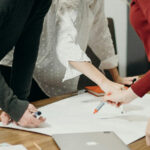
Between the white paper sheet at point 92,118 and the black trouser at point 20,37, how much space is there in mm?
129

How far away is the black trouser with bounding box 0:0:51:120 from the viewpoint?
32.1 inches

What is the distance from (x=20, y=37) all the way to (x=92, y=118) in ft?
1.29

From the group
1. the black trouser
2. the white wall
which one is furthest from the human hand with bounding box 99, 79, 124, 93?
the white wall

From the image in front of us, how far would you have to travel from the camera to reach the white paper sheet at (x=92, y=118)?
940mm

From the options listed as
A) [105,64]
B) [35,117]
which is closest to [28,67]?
[35,117]

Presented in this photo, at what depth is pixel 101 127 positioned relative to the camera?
3.18 ft

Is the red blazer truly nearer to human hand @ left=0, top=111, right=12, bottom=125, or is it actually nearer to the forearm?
the forearm

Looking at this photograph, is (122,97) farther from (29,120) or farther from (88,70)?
(29,120)

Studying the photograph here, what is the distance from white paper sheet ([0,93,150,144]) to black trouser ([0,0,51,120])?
0.13 metres

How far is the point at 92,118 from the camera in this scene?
41.6 inches

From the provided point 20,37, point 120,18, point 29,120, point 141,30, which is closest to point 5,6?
point 20,37

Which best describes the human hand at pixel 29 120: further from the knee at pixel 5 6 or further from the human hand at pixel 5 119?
the knee at pixel 5 6

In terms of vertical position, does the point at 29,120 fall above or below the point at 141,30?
below

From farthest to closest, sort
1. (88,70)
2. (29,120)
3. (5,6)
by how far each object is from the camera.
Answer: (88,70) → (29,120) → (5,6)
